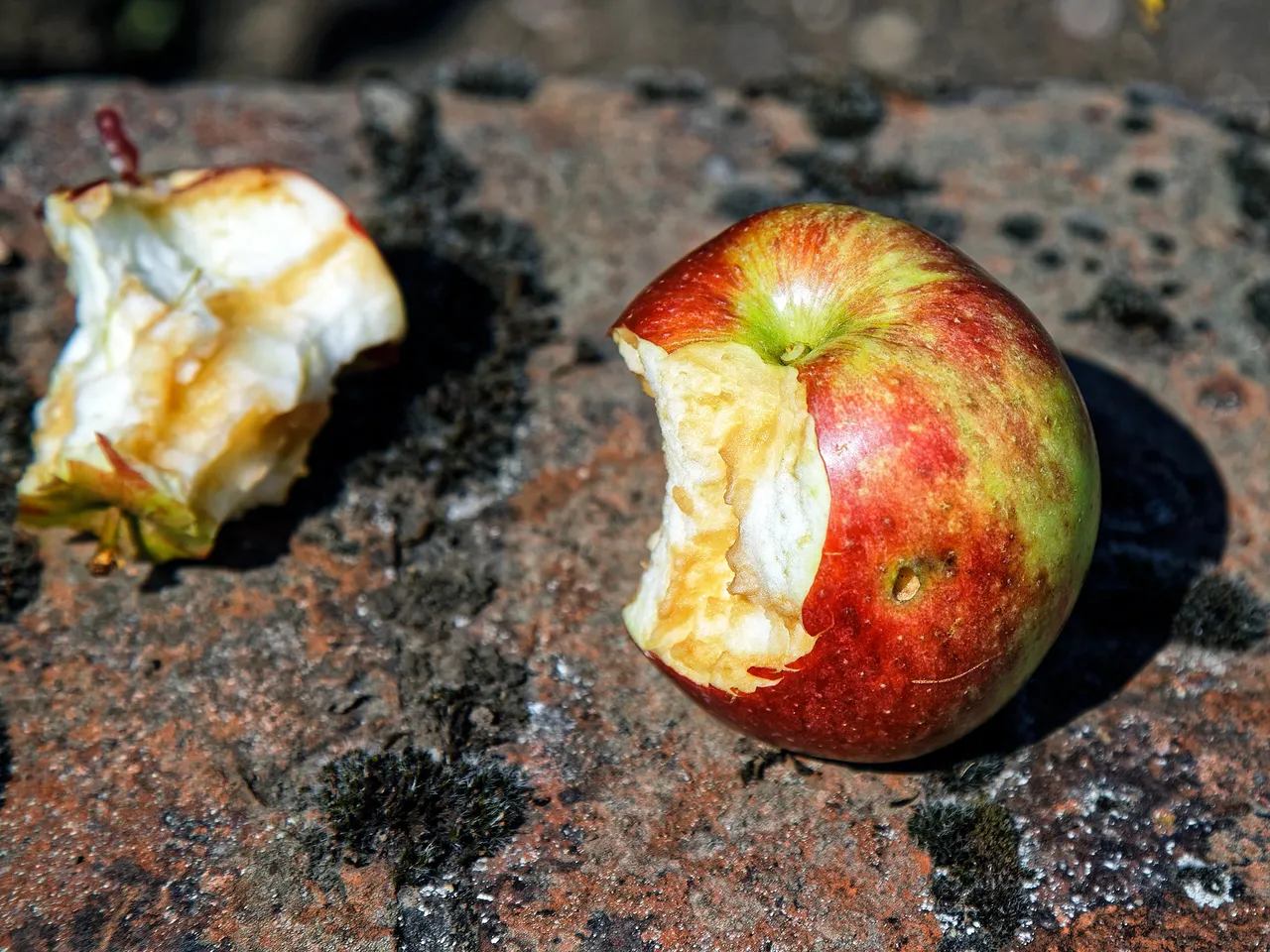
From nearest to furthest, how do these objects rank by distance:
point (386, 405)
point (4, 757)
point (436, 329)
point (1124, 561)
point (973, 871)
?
point (973, 871) → point (4, 757) → point (1124, 561) → point (386, 405) → point (436, 329)

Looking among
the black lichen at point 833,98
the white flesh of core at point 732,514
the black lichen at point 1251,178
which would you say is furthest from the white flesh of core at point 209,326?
the black lichen at point 1251,178

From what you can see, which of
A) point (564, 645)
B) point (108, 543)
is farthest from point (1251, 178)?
point (108, 543)

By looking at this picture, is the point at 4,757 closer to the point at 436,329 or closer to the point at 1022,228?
the point at 436,329

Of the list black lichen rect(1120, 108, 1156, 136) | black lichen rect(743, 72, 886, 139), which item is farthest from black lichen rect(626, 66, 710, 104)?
black lichen rect(1120, 108, 1156, 136)

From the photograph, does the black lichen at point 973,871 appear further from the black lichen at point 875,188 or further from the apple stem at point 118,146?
the apple stem at point 118,146

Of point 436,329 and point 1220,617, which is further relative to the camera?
point 436,329

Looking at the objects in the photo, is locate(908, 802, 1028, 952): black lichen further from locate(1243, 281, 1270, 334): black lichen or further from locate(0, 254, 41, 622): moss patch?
locate(0, 254, 41, 622): moss patch

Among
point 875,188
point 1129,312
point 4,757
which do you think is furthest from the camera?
point 875,188

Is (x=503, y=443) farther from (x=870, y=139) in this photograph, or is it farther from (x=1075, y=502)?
(x=870, y=139)
